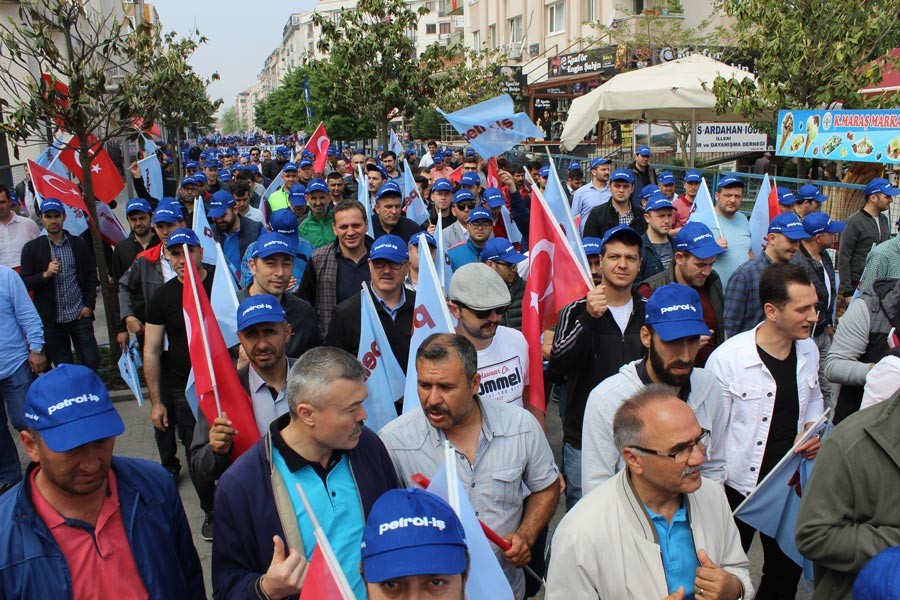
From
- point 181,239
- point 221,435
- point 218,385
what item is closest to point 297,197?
point 181,239

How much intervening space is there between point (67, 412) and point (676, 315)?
93.0 inches

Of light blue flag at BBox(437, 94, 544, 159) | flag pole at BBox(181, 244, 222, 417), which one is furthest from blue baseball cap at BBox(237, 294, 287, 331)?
light blue flag at BBox(437, 94, 544, 159)

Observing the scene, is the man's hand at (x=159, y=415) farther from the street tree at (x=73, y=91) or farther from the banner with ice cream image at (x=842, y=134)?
the banner with ice cream image at (x=842, y=134)

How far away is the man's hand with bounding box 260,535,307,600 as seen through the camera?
2.37 meters

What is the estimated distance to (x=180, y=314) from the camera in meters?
5.15

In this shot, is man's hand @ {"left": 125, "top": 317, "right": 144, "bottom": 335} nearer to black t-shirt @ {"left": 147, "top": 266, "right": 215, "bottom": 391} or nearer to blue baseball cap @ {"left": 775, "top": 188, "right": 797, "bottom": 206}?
black t-shirt @ {"left": 147, "top": 266, "right": 215, "bottom": 391}

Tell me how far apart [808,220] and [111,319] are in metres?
7.01

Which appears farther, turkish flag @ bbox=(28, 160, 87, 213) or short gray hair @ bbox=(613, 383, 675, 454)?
turkish flag @ bbox=(28, 160, 87, 213)

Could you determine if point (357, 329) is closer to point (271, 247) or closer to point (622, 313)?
point (271, 247)

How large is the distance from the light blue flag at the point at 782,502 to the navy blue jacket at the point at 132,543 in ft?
7.97

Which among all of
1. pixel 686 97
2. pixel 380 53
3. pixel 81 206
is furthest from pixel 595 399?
pixel 380 53

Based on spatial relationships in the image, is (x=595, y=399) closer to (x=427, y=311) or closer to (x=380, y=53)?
(x=427, y=311)

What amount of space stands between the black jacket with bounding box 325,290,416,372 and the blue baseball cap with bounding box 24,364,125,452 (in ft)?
7.15

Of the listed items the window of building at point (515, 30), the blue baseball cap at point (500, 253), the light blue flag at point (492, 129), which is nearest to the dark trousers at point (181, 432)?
the blue baseball cap at point (500, 253)
